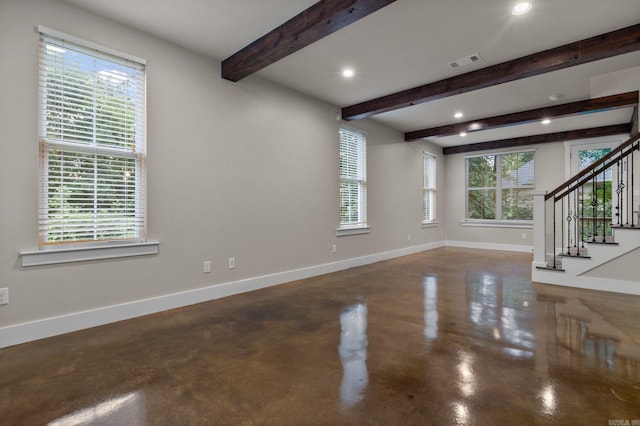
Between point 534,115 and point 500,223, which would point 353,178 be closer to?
point 534,115

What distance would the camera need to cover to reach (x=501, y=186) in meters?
7.84

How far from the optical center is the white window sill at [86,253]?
2.48m

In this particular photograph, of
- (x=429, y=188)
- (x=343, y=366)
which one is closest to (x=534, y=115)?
(x=429, y=188)

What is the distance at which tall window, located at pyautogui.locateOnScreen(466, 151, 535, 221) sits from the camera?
750cm

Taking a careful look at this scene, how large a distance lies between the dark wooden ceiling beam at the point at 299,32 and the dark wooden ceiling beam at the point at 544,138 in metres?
6.48

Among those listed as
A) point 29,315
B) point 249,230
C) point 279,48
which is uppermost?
point 279,48

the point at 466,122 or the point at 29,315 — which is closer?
the point at 29,315

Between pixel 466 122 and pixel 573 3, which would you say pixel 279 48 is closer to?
pixel 573 3

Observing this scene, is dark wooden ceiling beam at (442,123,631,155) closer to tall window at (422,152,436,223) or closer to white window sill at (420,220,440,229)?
tall window at (422,152,436,223)

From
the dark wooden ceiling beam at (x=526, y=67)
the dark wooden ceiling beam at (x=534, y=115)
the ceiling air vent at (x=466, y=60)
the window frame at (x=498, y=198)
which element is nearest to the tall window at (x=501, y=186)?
the window frame at (x=498, y=198)

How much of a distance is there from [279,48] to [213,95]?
3.55 feet

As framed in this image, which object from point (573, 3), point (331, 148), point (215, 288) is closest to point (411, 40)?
point (573, 3)

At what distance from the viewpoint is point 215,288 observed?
143 inches

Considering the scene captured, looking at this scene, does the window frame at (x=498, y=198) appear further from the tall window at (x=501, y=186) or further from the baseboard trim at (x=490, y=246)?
the baseboard trim at (x=490, y=246)
